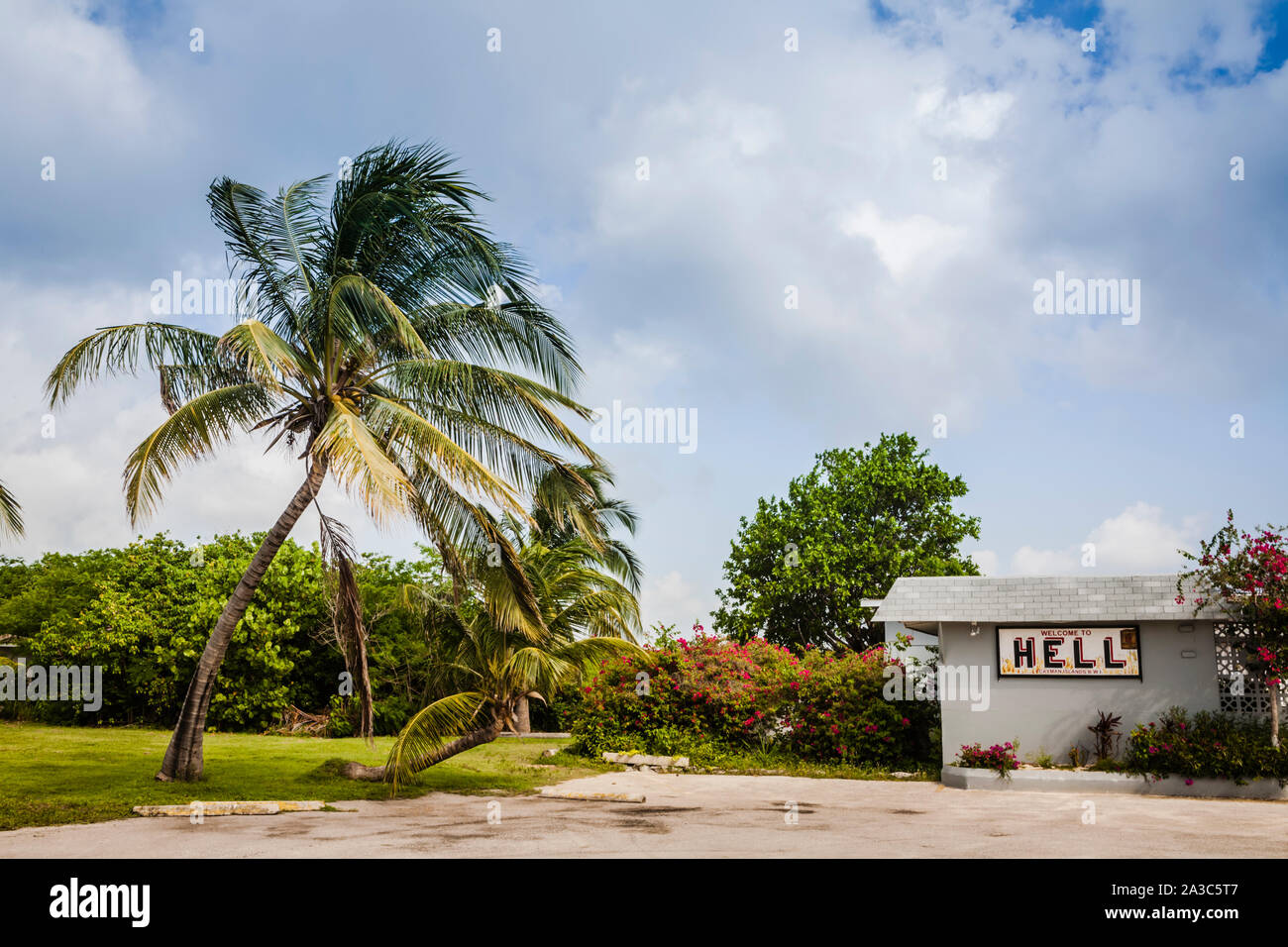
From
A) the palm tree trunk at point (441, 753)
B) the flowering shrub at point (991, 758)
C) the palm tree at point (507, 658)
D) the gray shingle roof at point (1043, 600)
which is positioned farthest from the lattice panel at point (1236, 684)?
the palm tree trunk at point (441, 753)

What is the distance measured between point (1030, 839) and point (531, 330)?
8.17 metres

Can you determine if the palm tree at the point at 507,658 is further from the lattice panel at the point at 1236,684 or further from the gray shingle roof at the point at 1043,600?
the lattice panel at the point at 1236,684

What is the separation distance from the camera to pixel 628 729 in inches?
699

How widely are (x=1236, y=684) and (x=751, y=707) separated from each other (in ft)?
24.5

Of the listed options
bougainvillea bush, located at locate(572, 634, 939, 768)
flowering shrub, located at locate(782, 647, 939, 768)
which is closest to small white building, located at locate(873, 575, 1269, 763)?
flowering shrub, located at locate(782, 647, 939, 768)

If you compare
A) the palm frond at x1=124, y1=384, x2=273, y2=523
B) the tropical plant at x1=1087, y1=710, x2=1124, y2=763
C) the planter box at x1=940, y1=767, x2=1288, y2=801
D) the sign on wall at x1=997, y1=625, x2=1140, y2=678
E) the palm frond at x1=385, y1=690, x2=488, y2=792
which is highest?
the palm frond at x1=124, y1=384, x2=273, y2=523

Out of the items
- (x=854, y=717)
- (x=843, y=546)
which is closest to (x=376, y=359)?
(x=854, y=717)

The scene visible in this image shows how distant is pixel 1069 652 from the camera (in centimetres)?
1416

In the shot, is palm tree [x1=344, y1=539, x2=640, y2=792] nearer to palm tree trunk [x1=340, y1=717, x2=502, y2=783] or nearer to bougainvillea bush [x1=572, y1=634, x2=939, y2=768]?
palm tree trunk [x1=340, y1=717, x2=502, y2=783]

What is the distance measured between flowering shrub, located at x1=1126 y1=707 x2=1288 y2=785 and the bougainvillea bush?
344 cm

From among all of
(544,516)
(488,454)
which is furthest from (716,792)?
(544,516)

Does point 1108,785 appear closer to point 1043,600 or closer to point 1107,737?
point 1107,737

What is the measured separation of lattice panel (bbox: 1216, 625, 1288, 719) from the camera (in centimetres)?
1332

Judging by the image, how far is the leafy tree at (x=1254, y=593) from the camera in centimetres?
1252
